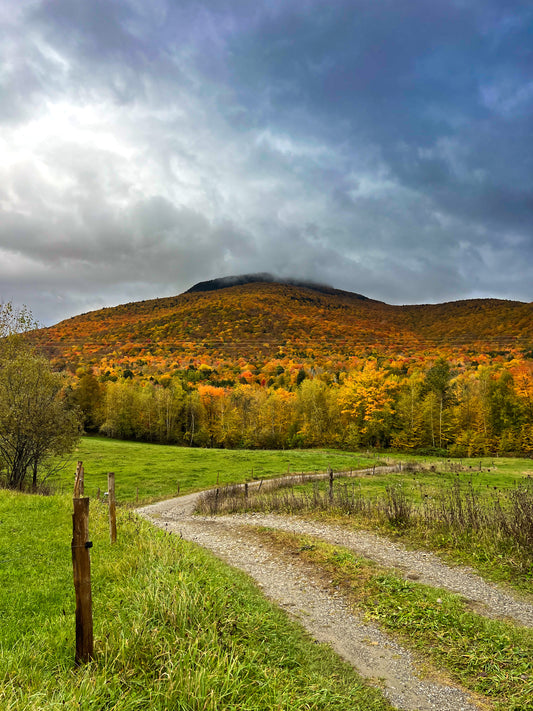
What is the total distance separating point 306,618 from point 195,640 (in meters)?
4.33

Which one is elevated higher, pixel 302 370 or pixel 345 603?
pixel 302 370

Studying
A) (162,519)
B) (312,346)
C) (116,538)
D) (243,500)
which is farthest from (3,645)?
(312,346)

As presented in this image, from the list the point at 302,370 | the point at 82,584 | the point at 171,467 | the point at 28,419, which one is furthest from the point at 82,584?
the point at 302,370

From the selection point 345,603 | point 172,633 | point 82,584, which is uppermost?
point 82,584

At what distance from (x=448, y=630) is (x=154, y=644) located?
6310 millimetres

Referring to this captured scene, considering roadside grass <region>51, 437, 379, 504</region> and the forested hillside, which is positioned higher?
the forested hillside

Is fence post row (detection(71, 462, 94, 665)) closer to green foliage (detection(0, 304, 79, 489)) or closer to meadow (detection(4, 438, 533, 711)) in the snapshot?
meadow (detection(4, 438, 533, 711))

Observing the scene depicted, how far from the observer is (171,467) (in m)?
42.0

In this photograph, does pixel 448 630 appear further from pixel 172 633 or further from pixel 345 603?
pixel 172 633

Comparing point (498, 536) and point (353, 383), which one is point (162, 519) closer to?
point (498, 536)

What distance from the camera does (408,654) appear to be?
7.57 metres

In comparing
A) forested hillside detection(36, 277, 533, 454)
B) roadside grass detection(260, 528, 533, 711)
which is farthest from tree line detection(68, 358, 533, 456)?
roadside grass detection(260, 528, 533, 711)

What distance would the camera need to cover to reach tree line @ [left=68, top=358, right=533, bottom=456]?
59.6 m

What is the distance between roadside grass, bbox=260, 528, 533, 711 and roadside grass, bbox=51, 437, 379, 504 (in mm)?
21513
